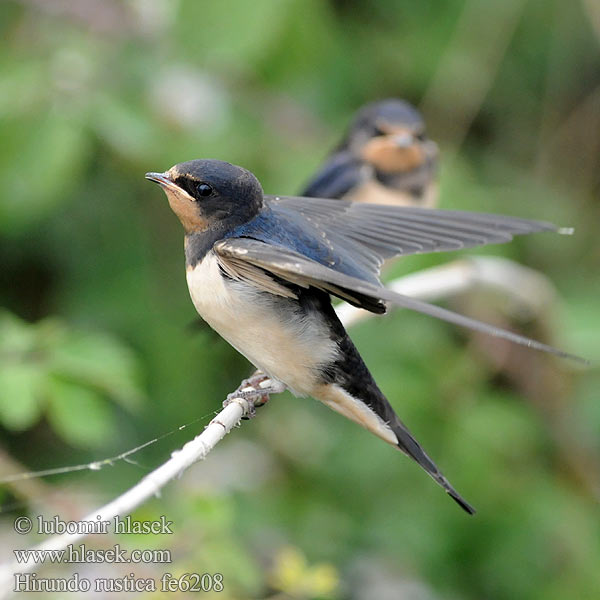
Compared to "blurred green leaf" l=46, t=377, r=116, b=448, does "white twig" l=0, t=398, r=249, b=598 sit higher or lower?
higher

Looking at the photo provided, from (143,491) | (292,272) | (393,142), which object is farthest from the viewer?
(393,142)

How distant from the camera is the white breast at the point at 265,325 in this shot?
1704 mm

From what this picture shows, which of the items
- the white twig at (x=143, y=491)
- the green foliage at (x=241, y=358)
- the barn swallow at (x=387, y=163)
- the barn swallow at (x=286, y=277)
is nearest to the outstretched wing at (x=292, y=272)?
the barn swallow at (x=286, y=277)

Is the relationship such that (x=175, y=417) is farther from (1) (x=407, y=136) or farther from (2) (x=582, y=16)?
(2) (x=582, y=16)

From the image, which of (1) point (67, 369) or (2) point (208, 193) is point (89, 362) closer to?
(1) point (67, 369)

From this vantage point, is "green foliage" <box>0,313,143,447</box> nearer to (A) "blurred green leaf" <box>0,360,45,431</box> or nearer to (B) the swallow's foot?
(A) "blurred green leaf" <box>0,360,45,431</box>

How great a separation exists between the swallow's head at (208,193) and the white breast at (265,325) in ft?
0.25

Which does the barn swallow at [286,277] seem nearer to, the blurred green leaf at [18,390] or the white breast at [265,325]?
the white breast at [265,325]

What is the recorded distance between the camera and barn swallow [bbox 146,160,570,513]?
171 cm

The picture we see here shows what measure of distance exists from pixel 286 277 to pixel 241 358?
1842 millimetres

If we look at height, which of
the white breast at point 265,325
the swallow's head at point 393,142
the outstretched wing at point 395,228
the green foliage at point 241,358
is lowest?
the green foliage at point 241,358

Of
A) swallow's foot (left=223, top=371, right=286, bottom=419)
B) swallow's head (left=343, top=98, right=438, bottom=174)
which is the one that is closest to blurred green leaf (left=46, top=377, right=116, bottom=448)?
swallow's foot (left=223, top=371, right=286, bottom=419)

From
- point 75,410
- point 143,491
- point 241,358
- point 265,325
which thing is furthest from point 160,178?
point 241,358

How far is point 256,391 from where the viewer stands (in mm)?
1794
